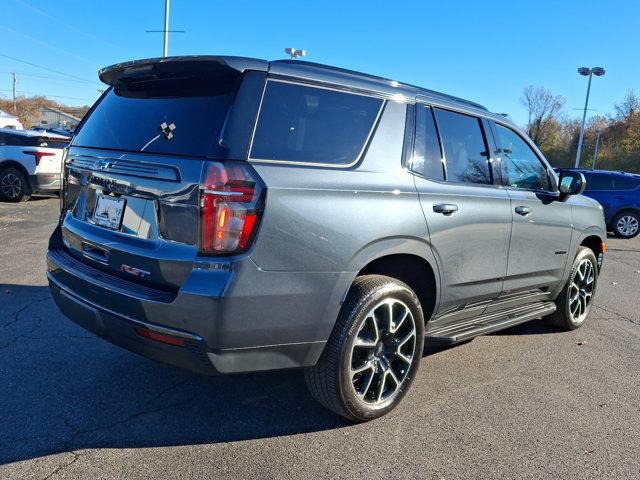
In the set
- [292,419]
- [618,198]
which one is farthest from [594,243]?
[618,198]

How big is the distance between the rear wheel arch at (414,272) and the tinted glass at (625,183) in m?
13.7

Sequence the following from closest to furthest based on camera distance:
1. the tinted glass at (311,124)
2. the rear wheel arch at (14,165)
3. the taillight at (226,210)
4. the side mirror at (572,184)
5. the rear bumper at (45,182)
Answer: the taillight at (226,210)
the tinted glass at (311,124)
the side mirror at (572,184)
the rear wheel arch at (14,165)
the rear bumper at (45,182)

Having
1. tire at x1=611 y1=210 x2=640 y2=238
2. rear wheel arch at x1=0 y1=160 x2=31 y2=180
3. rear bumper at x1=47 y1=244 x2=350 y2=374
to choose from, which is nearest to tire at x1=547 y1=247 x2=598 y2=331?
rear bumper at x1=47 y1=244 x2=350 y2=374

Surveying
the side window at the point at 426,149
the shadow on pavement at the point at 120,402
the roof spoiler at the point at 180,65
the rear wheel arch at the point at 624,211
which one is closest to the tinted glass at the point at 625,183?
the rear wheel arch at the point at 624,211

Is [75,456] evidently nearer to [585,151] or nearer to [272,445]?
[272,445]

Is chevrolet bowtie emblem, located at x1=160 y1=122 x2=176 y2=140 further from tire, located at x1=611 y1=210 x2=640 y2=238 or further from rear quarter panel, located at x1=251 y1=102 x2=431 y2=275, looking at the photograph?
tire, located at x1=611 y1=210 x2=640 y2=238

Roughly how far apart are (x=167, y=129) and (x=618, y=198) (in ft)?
49.0

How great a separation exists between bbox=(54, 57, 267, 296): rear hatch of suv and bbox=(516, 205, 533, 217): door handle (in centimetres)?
235

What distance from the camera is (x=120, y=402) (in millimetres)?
3197

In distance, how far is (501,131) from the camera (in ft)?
14.0

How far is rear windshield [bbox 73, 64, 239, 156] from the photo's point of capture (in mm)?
2621

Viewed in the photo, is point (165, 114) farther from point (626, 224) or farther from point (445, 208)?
point (626, 224)

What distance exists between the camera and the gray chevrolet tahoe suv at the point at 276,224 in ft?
8.13

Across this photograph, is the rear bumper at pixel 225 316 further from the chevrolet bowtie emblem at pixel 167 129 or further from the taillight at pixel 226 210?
the chevrolet bowtie emblem at pixel 167 129
